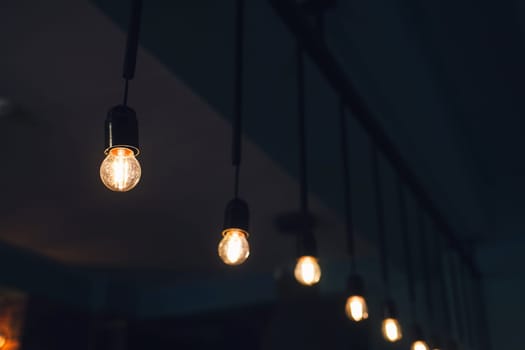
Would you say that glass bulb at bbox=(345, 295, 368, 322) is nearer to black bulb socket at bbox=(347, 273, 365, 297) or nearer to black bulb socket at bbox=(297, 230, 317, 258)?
black bulb socket at bbox=(347, 273, 365, 297)

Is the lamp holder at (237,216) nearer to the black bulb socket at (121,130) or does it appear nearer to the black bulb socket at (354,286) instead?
the black bulb socket at (121,130)

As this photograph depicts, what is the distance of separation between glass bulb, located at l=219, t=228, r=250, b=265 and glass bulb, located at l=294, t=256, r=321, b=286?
1.57ft

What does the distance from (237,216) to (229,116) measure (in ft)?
4.32

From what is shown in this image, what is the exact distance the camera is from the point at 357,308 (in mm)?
2043

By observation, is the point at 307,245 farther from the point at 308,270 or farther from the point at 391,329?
the point at 391,329

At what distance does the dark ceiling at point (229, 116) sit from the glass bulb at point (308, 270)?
90cm

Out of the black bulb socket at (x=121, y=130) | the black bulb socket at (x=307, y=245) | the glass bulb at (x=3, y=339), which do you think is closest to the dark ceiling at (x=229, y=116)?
the glass bulb at (x=3, y=339)

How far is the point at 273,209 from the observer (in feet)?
11.9

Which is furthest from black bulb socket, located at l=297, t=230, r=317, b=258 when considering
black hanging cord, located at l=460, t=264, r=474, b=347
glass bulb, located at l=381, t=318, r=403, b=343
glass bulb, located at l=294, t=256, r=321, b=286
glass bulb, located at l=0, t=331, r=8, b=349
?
glass bulb, located at l=0, t=331, r=8, b=349

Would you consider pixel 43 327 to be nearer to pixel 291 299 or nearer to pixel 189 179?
pixel 291 299

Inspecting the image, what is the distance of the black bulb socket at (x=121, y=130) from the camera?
99 cm

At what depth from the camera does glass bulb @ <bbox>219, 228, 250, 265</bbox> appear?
1235 mm

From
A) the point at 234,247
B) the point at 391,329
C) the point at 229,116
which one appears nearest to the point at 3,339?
the point at 229,116

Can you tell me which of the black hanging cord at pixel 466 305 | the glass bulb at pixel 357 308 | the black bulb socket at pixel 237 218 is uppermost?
the black hanging cord at pixel 466 305
